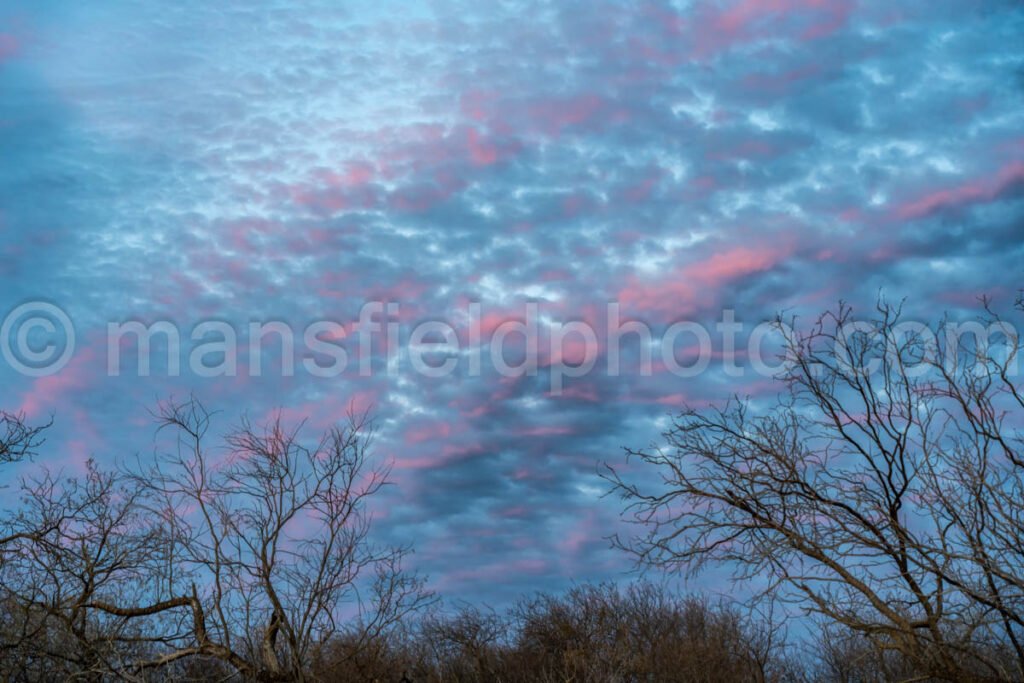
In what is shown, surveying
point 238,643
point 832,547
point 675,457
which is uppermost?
point 675,457

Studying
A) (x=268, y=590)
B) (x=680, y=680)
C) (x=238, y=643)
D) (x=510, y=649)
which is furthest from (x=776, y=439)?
(x=510, y=649)

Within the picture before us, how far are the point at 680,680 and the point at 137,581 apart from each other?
25.7 metres

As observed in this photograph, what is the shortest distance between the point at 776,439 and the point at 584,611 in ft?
113

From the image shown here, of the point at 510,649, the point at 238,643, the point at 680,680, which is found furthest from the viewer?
the point at 510,649

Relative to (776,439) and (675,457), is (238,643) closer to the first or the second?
(675,457)

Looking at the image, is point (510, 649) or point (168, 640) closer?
point (168, 640)

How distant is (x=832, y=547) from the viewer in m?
10.7

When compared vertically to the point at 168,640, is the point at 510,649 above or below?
below

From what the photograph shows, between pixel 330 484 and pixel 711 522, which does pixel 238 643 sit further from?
pixel 711 522

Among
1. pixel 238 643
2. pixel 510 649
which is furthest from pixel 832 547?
pixel 510 649

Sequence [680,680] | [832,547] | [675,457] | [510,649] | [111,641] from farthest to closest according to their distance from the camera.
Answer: [510,649] < [680,680] < [111,641] < [675,457] < [832,547]

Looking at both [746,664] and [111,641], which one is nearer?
[111,641]

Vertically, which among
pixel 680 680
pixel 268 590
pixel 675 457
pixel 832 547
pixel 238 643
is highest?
pixel 675 457

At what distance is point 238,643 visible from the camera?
1748 cm
